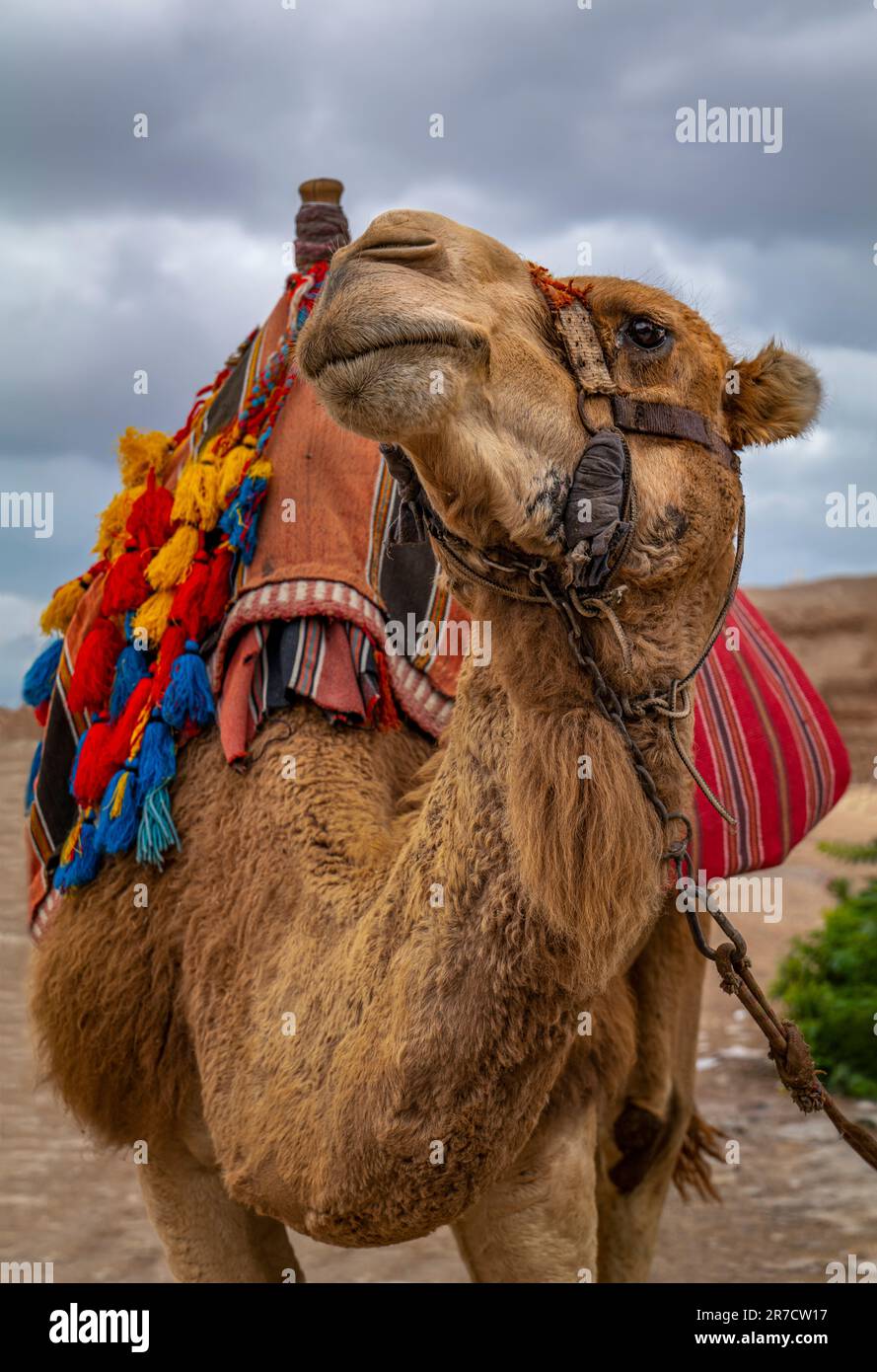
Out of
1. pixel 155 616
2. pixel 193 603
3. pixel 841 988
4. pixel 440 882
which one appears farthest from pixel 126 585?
pixel 841 988

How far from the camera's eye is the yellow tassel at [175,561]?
323 centimetres

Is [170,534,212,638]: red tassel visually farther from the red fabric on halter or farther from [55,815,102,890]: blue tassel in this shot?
the red fabric on halter

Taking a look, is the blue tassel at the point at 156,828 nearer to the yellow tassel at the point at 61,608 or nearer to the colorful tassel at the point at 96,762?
the colorful tassel at the point at 96,762

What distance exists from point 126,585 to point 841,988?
4832mm

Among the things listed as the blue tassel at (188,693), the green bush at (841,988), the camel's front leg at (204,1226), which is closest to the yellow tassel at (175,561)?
the blue tassel at (188,693)

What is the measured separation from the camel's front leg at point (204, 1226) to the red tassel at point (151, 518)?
1.31 metres

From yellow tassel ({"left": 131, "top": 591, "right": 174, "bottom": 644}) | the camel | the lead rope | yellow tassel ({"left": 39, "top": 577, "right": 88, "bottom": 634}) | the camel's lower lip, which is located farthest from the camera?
yellow tassel ({"left": 39, "top": 577, "right": 88, "bottom": 634})

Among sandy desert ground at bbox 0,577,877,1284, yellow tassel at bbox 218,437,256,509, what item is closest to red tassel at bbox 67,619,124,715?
yellow tassel at bbox 218,437,256,509

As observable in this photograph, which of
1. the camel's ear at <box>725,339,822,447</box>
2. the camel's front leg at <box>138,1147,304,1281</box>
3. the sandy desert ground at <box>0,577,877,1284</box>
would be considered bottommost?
the sandy desert ground at <box>0,577,877,1284</box>

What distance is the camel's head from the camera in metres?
1.92

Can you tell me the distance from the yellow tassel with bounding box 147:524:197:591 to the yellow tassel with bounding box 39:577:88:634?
24.1 inches

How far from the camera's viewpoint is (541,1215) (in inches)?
120
